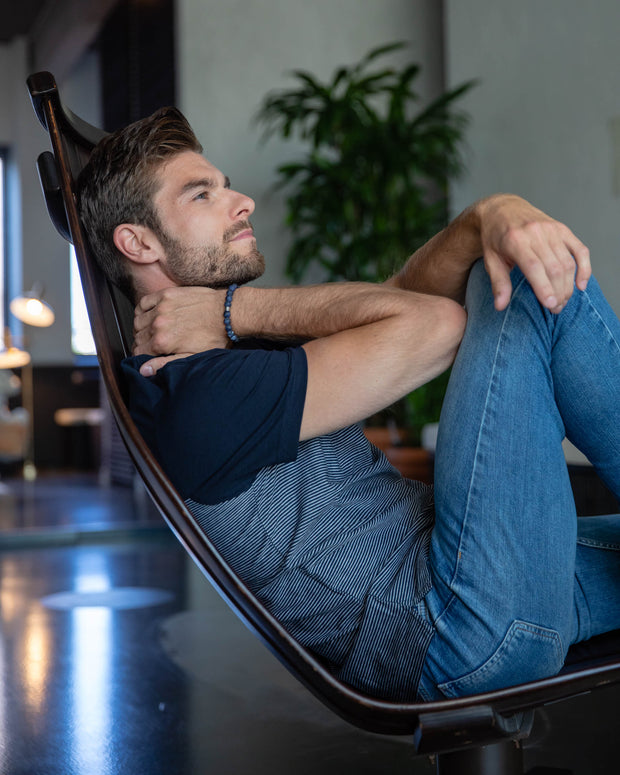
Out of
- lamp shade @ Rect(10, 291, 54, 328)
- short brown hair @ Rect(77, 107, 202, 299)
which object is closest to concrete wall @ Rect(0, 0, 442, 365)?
lamp shade @ Rect(10, 291, 54, 328)

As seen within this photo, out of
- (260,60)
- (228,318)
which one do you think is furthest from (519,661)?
(260,60)

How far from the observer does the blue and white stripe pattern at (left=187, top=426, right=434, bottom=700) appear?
0.92 m

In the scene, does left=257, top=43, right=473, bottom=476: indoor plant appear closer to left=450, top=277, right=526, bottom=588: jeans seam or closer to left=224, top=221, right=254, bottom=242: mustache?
left=224, top=221, right=254, bottom=242: mustache

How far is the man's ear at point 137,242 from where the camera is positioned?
1206 millimetres

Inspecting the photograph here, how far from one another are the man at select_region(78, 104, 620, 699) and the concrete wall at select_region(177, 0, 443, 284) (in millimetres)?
3879

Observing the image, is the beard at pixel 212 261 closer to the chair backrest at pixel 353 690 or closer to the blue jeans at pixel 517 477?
the chair backrest at pixel 353 690

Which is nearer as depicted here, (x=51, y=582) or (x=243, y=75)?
(x=51, y=582)

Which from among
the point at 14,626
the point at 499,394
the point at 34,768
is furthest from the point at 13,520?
the point at 499,394

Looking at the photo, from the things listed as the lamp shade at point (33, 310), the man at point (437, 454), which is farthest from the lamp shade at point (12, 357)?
the man at point (437, 454)

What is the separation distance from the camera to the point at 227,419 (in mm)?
931

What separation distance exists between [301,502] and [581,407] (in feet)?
Answer: 1.07

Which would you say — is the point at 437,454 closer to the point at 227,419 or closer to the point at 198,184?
the point at 227,419

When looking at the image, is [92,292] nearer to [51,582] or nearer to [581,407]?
[581,407]

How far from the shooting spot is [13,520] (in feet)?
15.8
